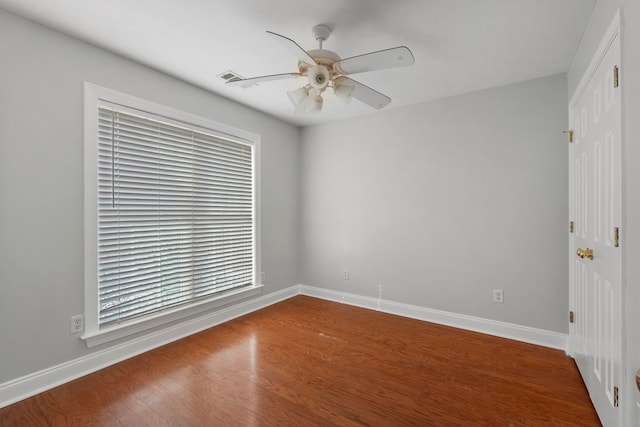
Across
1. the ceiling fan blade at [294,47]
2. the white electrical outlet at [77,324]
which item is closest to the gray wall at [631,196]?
the ceiling fan blade at [294,47]

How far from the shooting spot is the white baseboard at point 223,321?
6.04 feet

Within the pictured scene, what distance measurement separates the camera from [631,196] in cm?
114

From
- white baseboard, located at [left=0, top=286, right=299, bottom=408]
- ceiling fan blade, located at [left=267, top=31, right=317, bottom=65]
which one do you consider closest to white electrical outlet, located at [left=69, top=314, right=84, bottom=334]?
white baseboard, located at [left=0, top=286, right=299, bottom=408]

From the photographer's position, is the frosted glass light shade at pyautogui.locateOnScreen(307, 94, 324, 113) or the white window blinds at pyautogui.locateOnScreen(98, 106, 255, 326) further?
the white window blinds at pyautogui.locateOnScreen(98, 106, 255, 326)

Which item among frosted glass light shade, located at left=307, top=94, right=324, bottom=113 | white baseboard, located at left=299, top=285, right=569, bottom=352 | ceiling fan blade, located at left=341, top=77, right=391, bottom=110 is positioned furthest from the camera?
white baseboard, located at left=299, top=285, right=569, bottom=352

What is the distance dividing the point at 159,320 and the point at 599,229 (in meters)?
3.22

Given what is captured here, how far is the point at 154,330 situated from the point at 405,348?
7.27ft

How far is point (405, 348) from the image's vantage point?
2475 millimetres

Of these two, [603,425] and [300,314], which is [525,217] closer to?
[603,425]

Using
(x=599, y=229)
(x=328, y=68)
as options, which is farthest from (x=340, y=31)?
(x=599, y=229)

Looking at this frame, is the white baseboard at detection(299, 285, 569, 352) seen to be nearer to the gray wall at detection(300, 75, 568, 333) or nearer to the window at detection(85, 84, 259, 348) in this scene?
the gray wall at detection(300, 75, 568, 333)

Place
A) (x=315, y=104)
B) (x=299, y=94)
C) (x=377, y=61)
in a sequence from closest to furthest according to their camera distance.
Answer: (x=377, y=61), (x=299, y=94), (x=315, y=104)

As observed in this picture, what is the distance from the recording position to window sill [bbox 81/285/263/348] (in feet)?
6.91

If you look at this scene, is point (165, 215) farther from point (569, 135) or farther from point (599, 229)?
point (569, 135)
